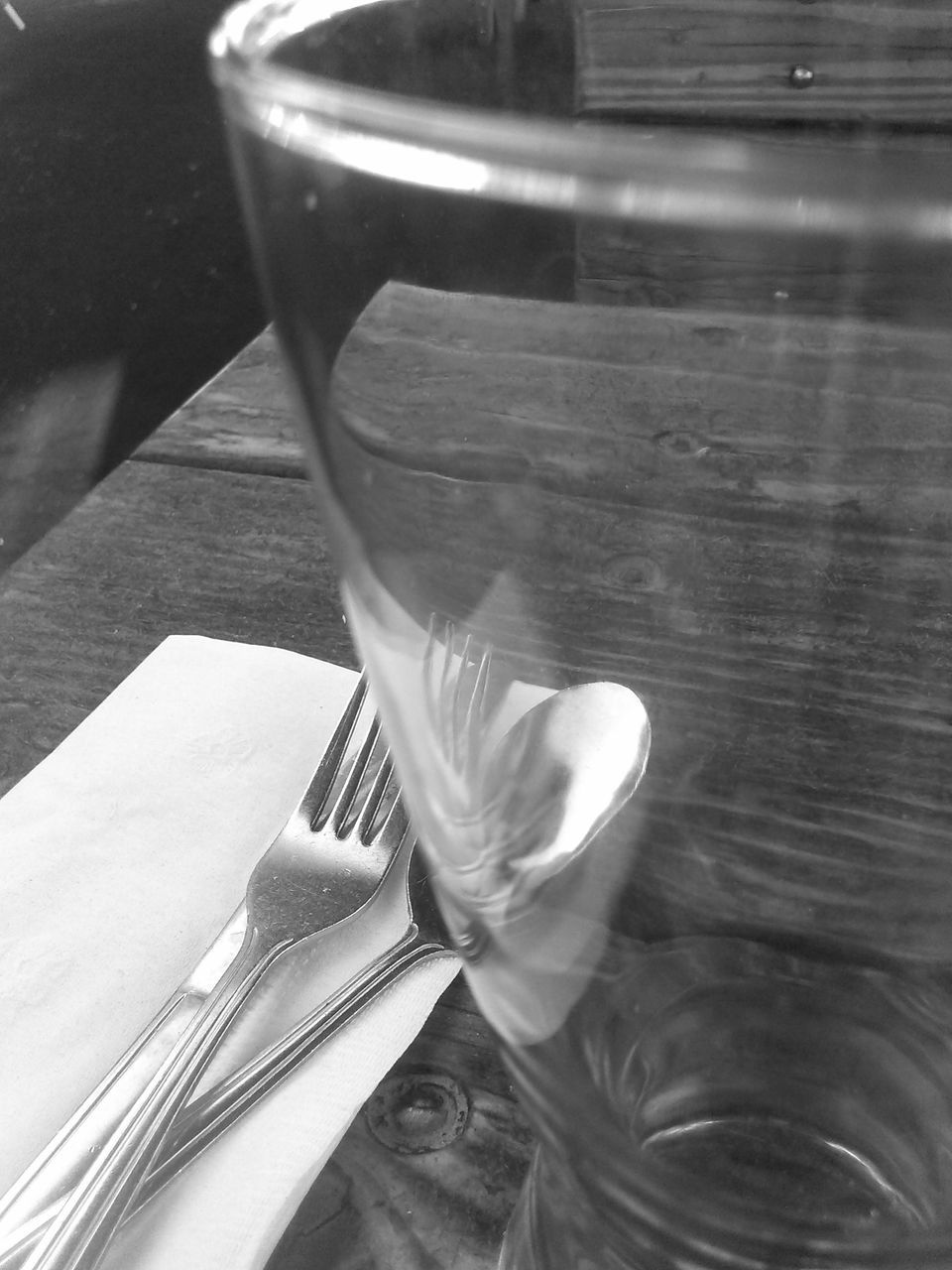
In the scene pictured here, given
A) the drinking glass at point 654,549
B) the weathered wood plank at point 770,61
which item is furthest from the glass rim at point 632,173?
the weathered wood plank at point 770,61

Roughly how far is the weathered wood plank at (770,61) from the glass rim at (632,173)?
10 centimetres

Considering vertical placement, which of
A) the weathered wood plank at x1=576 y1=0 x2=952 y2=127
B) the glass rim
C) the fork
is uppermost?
the glass rim

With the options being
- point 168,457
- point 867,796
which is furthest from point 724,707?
point 168,457

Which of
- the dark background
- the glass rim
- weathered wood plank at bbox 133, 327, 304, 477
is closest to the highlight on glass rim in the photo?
the glass rim

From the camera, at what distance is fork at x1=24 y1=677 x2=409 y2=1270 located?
16cm

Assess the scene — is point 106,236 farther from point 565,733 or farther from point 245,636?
point 565,733

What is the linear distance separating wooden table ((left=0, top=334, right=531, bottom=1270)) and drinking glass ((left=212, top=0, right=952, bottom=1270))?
0.02 m

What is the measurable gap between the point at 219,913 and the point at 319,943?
0.02m

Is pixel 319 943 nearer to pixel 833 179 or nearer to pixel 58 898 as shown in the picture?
pixel 58 898

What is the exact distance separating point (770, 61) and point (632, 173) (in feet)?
0.47

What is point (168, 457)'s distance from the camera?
0.37m

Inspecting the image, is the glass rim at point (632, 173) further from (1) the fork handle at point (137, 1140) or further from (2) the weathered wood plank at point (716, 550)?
(1) the fork handle at point (137, 1140)

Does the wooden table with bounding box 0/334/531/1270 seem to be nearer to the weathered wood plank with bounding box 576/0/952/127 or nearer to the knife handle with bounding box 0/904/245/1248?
the knife handle with bounding box 0/904/245/1248

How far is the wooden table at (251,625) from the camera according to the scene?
0.17 metres
